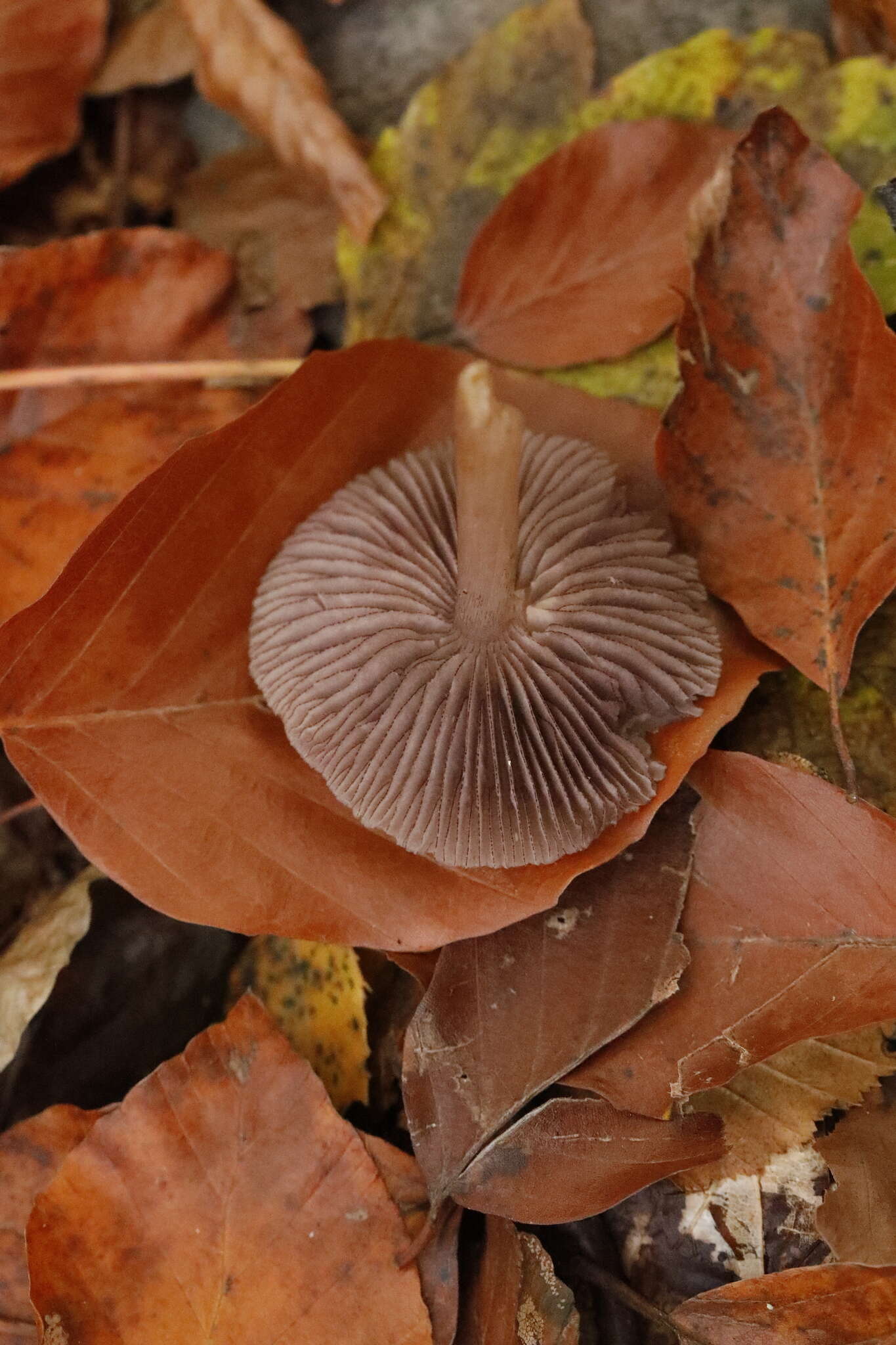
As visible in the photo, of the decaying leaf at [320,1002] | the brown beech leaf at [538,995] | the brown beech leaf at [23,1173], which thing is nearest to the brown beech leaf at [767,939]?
the brown beech leaf at [538,995]

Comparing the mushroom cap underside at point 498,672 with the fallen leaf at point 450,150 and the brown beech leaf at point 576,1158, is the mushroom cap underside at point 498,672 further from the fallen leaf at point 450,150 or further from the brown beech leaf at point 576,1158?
the fallen leaf at point 450,150

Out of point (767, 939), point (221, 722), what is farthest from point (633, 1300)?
point (221, 722)

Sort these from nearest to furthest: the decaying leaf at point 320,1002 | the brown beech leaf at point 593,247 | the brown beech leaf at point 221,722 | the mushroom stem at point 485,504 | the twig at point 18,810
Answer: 1. the mushroom stem at point 485,504
2. the brown beech leaf at point 221,722
3. the decaying leaf at point 320,1002
4. the brown beech leaf at point 593,247
5. the twig at point 18,810

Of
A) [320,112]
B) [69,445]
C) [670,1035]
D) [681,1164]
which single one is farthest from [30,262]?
[681,1164]

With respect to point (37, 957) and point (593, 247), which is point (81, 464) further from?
point (593, 247)

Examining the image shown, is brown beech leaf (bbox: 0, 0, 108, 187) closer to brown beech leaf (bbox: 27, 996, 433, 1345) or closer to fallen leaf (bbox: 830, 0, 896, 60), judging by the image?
fallen leaf (bbox: 830, 0, 896, 60)

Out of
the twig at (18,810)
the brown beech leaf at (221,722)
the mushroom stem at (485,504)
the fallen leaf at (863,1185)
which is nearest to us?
the mushroom stem at (485,504)

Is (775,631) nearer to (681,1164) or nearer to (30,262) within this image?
(681,1164)
